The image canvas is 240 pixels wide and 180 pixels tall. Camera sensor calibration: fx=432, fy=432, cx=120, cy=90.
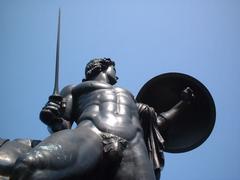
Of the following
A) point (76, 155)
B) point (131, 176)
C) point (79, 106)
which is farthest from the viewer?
point (79, 106)

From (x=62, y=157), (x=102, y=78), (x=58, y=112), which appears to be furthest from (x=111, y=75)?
(x=62, y=157)

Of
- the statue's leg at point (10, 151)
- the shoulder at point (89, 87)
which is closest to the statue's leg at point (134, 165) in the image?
the statue's leg at point (10, 151)

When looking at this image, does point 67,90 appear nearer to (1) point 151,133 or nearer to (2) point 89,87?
(2) point 89,87

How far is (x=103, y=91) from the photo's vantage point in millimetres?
6977

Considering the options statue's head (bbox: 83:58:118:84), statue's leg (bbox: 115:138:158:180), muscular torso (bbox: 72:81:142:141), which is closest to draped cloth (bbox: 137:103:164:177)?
muscular torso (bbox: 72:81:142:141)

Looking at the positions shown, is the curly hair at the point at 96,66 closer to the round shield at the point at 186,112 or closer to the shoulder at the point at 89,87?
the shoulder at the point at 89,87

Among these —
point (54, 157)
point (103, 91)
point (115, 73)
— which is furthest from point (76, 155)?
point (115, 73)

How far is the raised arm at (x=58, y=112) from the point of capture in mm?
6035

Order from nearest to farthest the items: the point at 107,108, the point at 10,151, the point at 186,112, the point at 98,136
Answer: the point at 10,151 < the point at 98,136 < the point at 107,108 < the point at 186,112

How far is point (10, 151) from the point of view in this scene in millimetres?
5668

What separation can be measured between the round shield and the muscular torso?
1.40 m

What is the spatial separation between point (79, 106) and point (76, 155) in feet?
6.69

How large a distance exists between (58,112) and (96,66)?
6.50 ft

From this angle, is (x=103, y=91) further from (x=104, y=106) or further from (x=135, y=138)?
(x=135, y=138)
